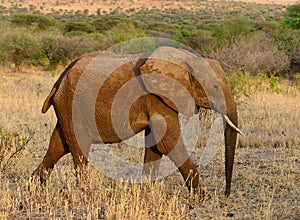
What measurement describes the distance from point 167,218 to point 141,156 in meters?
3.01

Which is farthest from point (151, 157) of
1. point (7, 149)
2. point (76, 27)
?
point (76, 27)

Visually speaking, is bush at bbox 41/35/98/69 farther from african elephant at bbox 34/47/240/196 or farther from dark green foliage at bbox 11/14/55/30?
african elephant at bbox 34/47/240/196

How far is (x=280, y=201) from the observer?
539cm

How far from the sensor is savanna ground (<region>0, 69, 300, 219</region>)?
4777 mm

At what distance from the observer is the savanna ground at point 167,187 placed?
188 inches

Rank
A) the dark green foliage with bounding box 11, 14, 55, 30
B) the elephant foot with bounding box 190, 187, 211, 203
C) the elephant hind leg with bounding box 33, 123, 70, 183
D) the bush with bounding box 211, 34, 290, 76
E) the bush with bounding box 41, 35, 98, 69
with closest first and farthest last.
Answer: the elephant foot with bounding box 190, 187, 211, 203 → the elephant hind leg with bounding box 33, 123, 70, 183 → the bush with bounding box 211, 34, 290, 76 → the bush with bounding box 41, 35, 98, 69 → the dark green foliage with bounding box 11, 14, 55, 30

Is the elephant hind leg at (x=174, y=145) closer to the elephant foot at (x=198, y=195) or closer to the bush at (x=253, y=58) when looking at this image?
the elephant foot at (x=198, y=195)

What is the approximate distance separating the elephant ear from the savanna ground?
0.95 meters

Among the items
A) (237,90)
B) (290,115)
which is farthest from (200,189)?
(237,90)

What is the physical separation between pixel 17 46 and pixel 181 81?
1839cm

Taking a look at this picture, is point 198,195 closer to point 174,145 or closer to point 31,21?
point 174,145

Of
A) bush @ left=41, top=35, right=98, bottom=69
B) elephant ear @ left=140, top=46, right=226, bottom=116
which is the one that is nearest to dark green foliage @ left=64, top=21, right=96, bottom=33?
bush @ left=41, top=35, right=98, bottom=69

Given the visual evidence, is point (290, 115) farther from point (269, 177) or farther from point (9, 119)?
point (9, 119)

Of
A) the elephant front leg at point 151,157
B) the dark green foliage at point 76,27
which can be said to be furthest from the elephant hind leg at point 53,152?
the dark green foliage at point 76,27
